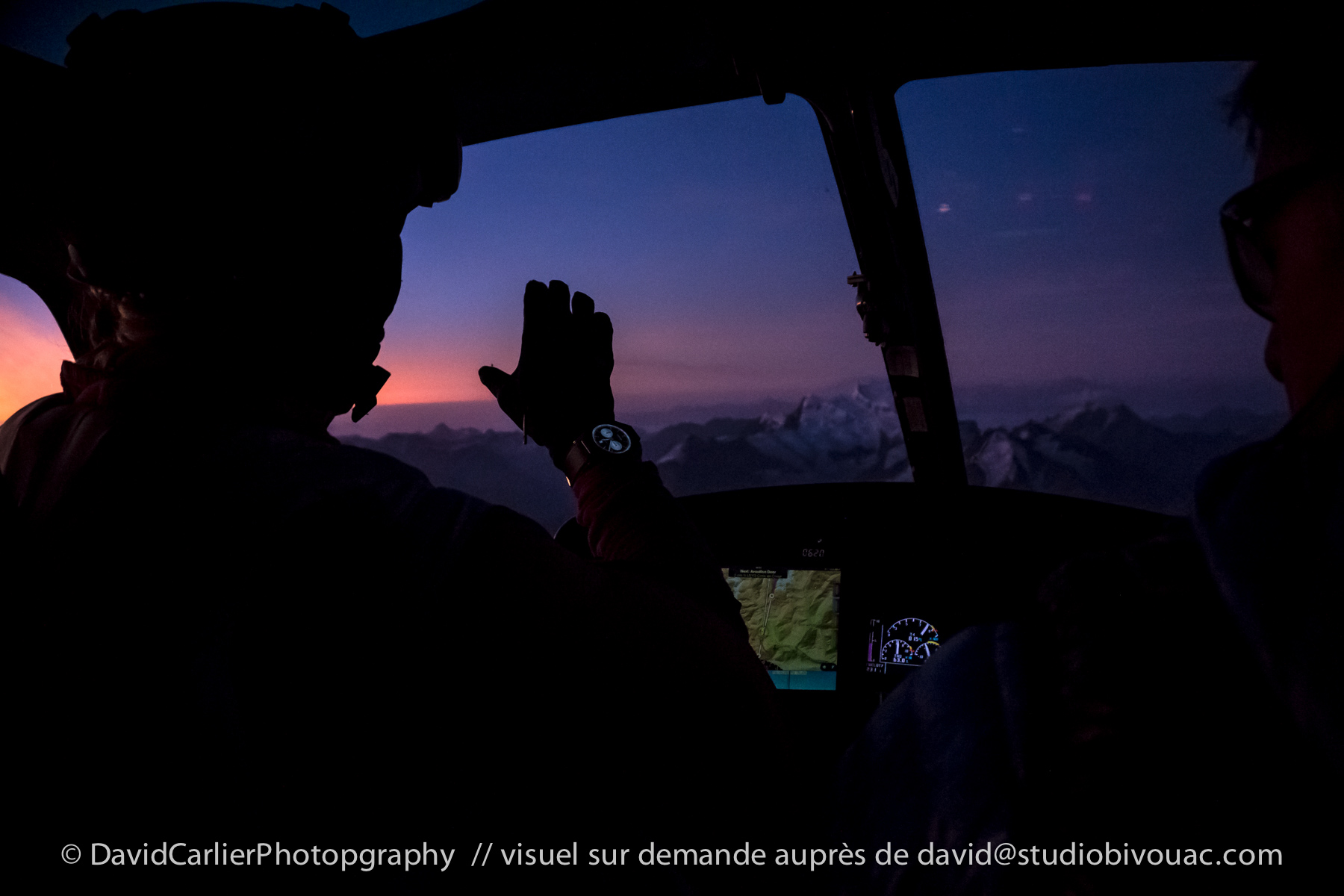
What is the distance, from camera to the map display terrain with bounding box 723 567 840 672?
2.04m

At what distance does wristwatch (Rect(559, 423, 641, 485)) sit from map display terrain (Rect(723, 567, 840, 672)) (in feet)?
3.90

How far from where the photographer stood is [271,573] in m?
0.53

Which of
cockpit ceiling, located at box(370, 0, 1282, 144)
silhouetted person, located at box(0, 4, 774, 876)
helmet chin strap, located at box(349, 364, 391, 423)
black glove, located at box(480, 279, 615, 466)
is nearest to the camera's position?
silhouetted person, located at box(0, 4, 774, 876)

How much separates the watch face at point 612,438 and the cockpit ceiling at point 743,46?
780 millimetres

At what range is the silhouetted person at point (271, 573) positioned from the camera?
0.53m

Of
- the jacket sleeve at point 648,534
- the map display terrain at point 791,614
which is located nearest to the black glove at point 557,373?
the jacket sleeve at point 648,534

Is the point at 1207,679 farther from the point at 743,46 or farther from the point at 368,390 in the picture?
the point at 743,46

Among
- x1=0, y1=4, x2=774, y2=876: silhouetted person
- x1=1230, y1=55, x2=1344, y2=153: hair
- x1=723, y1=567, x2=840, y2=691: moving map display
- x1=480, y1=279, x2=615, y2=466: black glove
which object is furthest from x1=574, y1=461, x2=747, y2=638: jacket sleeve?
x1=723, y1=567, x2=840, y2=691: moving map display

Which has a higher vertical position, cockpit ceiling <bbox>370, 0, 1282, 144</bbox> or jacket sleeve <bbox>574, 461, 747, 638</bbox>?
cockpit ceiling <bbox>370, 0, 1282, 144</bbox>

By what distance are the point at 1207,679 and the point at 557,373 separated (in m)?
0.99

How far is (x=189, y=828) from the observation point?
0.53 meters

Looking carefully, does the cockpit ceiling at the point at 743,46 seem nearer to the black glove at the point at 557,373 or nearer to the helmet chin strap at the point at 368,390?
the black glove at the point at 557,373

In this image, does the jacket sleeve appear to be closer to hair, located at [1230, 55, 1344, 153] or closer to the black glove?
the black glove

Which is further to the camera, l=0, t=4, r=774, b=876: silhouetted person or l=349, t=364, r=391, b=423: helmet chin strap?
l=349, t=364, r=391, b=423: helmet chin strap
